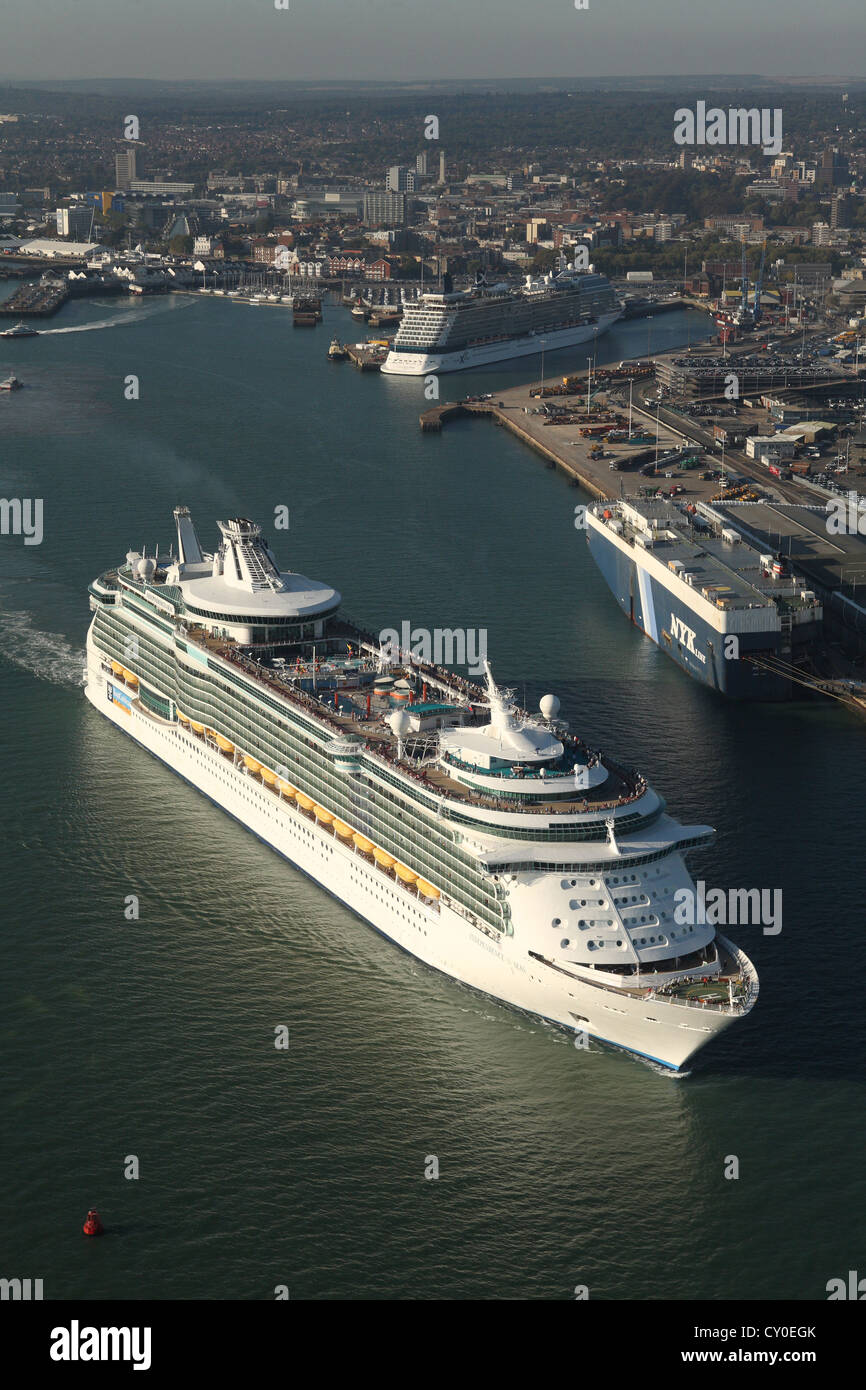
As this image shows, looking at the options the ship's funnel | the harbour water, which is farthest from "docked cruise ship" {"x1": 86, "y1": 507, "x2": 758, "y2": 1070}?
Answer: the ship's funnel

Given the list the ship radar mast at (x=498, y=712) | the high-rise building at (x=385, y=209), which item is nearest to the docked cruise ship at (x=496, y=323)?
the ship radar mast at (x=498, y=712)

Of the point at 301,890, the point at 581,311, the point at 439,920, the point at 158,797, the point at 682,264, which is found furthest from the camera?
the point at 682,264

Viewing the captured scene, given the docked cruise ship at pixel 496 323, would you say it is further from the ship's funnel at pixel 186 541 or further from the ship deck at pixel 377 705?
the ship deck at pixel 377 705

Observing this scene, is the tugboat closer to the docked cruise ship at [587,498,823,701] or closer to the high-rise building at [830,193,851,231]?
the docked cruise ship at [587,498,823,701]

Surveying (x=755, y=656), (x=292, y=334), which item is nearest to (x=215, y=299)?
(x=292, y=334)

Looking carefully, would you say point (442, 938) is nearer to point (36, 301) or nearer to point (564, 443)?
point (564, 443)

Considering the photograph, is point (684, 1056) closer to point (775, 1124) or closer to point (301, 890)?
point (775, 1124)

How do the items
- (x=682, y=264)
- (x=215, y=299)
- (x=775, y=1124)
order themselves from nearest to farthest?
1. (x=775, y=1124)
2. (x=215, y=299)
3. (x=682, y=264)
